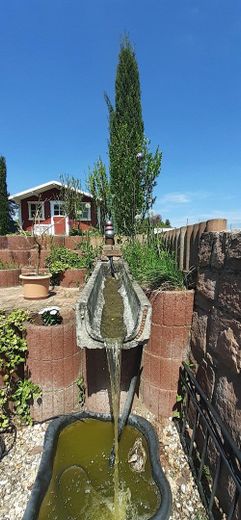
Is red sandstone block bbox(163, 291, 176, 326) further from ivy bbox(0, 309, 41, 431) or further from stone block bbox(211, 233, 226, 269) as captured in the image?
ivy bbox(0, 309, 41, 431)

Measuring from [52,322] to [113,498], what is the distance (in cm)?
158

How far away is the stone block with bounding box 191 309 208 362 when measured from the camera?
2371 millimetres

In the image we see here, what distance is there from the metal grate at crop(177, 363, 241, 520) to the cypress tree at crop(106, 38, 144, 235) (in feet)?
33.5

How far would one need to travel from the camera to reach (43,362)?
8.66ft

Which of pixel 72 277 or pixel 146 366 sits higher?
pixel 72 277

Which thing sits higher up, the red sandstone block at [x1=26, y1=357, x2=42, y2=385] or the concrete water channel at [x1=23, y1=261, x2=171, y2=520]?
the red sandstone block at [x1=26, y1=357, x2=42, y2=385]

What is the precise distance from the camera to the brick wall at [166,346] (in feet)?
8.61

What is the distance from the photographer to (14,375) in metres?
2.66

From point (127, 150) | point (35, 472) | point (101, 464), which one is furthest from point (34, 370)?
point (127, 150)

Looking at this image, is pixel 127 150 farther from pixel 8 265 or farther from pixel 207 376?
pixel 207 376

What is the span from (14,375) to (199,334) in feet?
5.98

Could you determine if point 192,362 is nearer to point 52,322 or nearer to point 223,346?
point 223,346

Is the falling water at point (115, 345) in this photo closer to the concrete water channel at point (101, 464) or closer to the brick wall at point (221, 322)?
the concrete water channel at point (101, 464)

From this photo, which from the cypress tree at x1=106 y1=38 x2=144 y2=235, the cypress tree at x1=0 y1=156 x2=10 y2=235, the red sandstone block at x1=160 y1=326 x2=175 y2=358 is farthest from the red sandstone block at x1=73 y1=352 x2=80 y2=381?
the cypress tree at x1=0 y1=156 x2=10 y2=235
